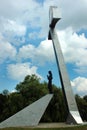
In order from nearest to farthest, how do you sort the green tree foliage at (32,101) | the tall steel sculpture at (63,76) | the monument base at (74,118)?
1. the monument base at (74,118)
2. the tall steel sculpture at (63,76)
3. the green tree foliage at (32,101)

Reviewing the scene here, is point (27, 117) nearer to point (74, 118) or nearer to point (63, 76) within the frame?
point (74, 118)

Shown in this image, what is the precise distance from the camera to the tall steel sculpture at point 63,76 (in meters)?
20.8

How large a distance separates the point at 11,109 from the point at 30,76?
6501 mm

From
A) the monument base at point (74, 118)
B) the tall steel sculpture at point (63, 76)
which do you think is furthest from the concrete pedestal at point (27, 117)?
the monument base at point (74, 118)

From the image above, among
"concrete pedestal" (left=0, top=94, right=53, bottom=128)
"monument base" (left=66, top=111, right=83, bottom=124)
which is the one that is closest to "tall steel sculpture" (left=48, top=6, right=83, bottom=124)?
"monument base" (left=66, top=111, right=83, bottom=124)

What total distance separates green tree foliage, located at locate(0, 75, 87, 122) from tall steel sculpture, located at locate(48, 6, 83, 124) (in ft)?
55.9

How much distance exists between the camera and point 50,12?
967 inches

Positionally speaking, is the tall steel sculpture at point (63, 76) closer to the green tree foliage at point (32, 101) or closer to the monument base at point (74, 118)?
the monument base at point (74, 118)

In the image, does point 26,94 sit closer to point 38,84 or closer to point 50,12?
point 38,84

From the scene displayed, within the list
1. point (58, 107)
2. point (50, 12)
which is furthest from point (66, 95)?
point (58, 107)

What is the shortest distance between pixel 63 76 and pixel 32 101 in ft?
61.7

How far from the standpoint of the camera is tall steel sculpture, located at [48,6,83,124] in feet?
68.2

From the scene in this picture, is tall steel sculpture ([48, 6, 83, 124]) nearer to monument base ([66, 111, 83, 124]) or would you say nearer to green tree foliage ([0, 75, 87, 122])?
monument base ([66, 111, 83, 124])

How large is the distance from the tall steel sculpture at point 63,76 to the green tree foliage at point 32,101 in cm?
1705
